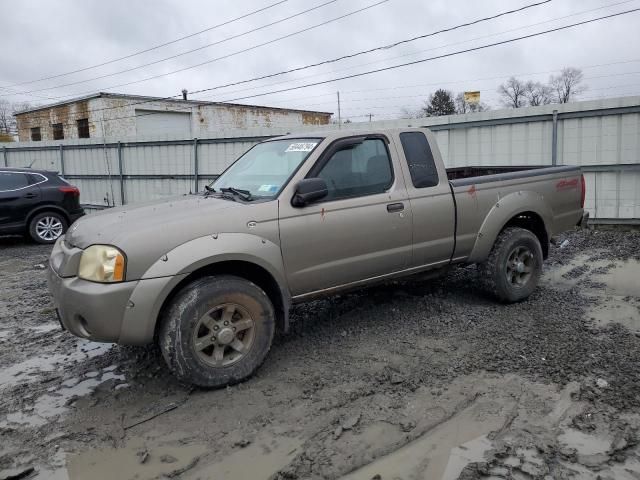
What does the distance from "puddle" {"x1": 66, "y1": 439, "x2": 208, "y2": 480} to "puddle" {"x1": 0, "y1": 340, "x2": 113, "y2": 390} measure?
1.44 meters

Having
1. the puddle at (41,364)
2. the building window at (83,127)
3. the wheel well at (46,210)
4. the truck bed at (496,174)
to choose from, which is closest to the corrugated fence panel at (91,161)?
the wheel well at (46,210)

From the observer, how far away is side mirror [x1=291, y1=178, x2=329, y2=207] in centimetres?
392

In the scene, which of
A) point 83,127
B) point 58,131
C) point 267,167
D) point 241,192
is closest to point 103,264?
point 241,192

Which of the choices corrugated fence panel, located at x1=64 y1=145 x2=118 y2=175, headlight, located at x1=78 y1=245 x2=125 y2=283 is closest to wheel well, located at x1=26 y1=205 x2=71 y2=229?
corrugated fence panel, located at x1=64 y1=145 x2=118 y2=175

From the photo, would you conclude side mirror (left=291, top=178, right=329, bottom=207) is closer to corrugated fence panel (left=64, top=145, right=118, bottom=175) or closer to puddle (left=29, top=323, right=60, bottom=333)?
puddle (left=29, top=323, right=60, bottom=333)

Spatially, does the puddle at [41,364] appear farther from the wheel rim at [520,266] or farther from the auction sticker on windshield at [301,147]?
the wheel rim at [520,266]

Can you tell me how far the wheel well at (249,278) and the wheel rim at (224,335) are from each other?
0.27m

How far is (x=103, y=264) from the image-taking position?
341 centimetres

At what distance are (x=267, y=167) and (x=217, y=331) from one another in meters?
1.53

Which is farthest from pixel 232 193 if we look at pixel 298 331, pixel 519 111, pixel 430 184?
pixel 519 111

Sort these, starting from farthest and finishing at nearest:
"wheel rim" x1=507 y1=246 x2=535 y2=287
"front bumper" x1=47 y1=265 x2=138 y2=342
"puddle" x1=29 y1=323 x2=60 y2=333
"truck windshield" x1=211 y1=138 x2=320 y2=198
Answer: "wheel rim" x1=507 y1=246 x2=535 y2=287
"puddle" x1=29 y1=323 x2=60 y2=333
"truck windshield" x1=211 y1=138 x2=320 y2=198
"front bumper" x1=47 y1=265 x2=138 y2=342

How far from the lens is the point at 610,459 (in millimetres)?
2822

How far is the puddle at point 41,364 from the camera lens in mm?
4105

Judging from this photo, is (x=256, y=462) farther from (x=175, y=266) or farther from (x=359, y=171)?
(x=359, y=171)
